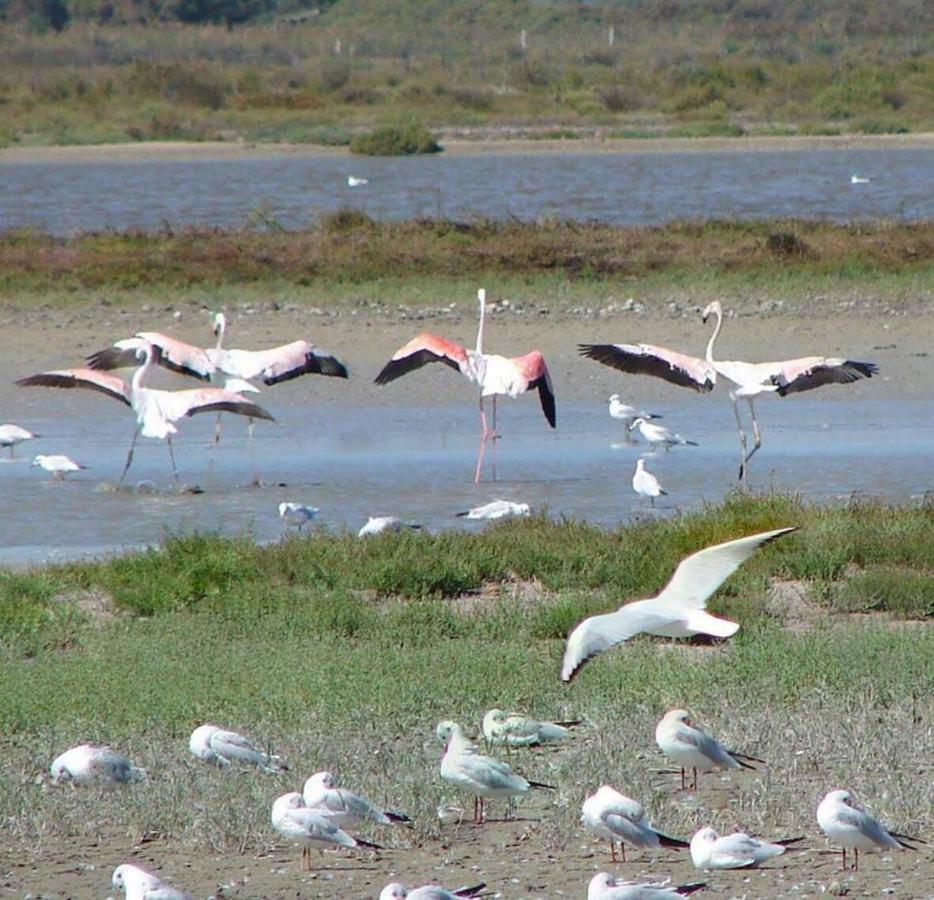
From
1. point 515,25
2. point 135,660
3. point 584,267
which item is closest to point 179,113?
point 584,267

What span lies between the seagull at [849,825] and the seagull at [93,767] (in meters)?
2.19

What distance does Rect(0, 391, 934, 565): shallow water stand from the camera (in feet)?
39.6

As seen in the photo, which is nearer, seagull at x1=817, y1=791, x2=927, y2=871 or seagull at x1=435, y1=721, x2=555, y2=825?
seagull at x1=817, y1=791, x2=927, y2=871

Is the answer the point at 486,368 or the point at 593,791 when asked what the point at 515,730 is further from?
the point at 486,368

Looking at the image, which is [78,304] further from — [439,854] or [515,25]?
[515,25]

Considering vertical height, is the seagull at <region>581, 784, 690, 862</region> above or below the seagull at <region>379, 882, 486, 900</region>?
below

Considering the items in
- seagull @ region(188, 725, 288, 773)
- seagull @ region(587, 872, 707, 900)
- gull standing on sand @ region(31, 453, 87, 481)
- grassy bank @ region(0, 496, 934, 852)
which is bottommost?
gull standing on sand @ region(31, 453, 87, 481)

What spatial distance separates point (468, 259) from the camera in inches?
866

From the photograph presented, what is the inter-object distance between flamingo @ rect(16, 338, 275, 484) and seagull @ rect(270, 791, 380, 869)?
314 inches

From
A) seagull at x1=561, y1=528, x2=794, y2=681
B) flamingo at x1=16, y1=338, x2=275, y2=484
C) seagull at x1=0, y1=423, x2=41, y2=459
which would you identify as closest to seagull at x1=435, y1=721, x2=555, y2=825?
seagull at x1=561, y1=528, x2=794, y2=681

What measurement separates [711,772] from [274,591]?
3018mm

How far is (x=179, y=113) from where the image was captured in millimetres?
53719

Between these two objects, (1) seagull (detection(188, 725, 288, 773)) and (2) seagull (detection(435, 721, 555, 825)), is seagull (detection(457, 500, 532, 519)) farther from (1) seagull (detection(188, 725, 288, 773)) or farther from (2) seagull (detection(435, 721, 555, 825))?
(2) seagull (detection(435, 721, 555, 825))

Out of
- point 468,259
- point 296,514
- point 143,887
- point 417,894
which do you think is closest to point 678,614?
point 417,894
